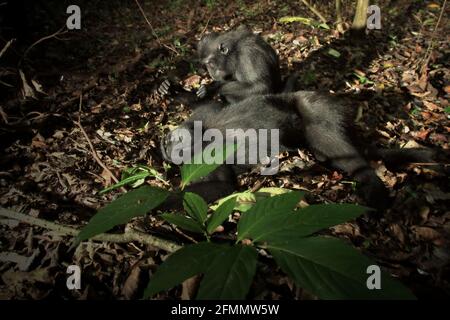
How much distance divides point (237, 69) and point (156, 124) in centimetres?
170

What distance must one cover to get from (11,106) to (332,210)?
4.82 metres

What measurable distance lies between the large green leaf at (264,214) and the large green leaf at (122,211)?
14.9 inches

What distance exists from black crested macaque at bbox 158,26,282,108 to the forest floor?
57 centimetres

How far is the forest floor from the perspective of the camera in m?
2.47

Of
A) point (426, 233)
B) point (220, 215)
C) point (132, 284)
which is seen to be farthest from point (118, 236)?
point (426, 233)

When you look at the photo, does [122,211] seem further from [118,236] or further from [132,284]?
[118,236]

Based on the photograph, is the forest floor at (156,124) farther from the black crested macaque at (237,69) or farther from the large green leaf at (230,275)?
the large green leaf at (230,275)

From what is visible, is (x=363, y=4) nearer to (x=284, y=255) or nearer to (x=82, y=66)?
(x=82, y=66)

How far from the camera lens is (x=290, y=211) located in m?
1.37

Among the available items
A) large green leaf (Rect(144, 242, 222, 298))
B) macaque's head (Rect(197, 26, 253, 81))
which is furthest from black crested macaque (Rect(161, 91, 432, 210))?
large green leaf (Rect(144, 242, 222, 298))

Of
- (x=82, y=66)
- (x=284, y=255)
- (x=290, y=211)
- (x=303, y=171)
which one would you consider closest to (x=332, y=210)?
(x=290, y=211)

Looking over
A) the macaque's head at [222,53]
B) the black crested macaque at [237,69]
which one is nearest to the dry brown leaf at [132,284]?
the black crested macaque at [237,69]

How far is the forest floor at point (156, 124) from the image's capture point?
2.47m

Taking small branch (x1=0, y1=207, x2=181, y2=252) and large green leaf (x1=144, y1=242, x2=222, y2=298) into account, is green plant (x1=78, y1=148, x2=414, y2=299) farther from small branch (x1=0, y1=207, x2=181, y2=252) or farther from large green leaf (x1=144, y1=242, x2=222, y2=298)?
small branch (x1=0, y1=207, x2=181, y2=252)
